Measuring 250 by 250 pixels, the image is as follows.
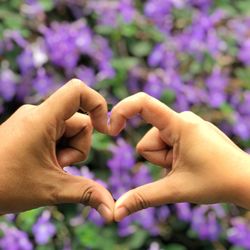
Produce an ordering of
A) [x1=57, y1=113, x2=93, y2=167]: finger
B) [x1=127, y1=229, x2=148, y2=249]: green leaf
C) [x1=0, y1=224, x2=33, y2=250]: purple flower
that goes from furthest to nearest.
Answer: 1. [x1=127, y1=229, x2=148, y2=249]: green leaf
2. [x1=0, y1=224, x2=33, y2=250]: purple flower
3. [x1=57, y1=113, x2=93, y2=167]: finger

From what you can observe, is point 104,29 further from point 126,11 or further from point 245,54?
point 245,54

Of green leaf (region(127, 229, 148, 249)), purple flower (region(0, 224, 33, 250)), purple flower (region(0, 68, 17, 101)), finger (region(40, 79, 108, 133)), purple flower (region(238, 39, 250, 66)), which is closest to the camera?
finger (region(40, 79, 108, 133))

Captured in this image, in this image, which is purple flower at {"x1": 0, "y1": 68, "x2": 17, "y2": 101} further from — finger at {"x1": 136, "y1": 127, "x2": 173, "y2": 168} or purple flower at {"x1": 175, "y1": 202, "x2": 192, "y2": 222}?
finger at {"x1": 136, "y1": 127, "x2": 173, "y2": 168}

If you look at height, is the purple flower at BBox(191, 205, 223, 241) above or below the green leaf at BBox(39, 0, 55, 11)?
below

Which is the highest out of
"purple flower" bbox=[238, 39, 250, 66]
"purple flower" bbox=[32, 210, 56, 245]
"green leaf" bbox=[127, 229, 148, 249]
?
"purple flower" bbox=[238, 39, 250, 66]

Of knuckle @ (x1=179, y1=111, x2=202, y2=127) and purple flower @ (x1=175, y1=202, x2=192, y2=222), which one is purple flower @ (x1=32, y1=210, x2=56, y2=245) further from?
knuckle @ (x1=179, y1=111, x2=202, y2=127)

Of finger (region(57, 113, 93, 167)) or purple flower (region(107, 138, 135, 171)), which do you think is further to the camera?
purple flower (region(107, 138, 135, 171))

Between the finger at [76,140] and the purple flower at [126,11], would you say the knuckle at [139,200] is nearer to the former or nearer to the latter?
the finger at [76,140]

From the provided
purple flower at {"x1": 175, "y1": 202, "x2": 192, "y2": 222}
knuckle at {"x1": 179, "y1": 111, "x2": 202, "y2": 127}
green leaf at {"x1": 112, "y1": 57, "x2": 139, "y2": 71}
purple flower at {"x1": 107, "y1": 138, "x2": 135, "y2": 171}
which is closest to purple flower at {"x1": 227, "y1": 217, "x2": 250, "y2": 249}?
purple flower at {"x1": 175, "y1": 202, "x2": 192, "y2": 222}

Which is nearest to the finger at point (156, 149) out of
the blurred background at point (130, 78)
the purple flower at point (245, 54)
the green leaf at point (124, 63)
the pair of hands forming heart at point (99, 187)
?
the pair of hands forming heart at point (99, 187)
